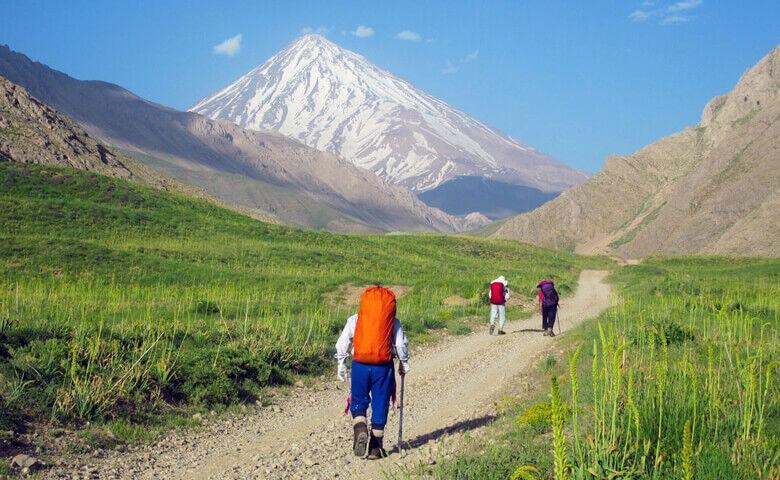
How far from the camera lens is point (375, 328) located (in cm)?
759

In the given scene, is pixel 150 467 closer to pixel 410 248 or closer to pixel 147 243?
pixel 147 243

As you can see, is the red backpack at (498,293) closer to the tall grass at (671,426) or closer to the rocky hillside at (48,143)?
the tall grass at (671,426)

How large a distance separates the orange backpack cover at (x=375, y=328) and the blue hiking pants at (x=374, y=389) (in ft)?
0.37

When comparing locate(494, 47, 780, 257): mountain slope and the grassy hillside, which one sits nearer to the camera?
the grassy hillside

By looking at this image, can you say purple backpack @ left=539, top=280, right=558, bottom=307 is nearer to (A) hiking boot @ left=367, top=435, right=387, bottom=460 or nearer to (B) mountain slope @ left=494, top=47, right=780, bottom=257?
(A) hiking boot @ left=367, top=435, right=387, bottom=460

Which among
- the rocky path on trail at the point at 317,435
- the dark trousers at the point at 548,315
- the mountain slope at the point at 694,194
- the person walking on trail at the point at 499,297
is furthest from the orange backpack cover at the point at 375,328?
the mountain slope at the point at 694,194

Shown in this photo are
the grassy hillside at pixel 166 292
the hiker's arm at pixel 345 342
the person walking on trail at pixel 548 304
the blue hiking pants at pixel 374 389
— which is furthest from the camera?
the person walking on trail at pixel 548 304

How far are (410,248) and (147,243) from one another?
2363 cm

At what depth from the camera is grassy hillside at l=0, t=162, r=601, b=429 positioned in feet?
30.9

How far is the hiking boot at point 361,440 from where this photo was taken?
7668 millimetres

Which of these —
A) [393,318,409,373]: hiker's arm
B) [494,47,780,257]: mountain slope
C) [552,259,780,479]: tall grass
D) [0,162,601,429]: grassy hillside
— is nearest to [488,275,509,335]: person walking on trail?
[0,162,601,429]: grassy hillside

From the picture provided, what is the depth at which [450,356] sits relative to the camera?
15.0 metres

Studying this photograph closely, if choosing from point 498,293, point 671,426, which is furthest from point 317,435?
point 498,293

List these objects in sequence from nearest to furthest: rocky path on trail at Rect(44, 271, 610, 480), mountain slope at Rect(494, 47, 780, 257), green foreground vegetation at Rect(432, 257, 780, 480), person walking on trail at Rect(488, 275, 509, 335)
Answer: green foreground vegetation at Rect(432, 257, 780, 480) → rocky path on trail at Rect(44, 271, 610, 480) → person walking on trail at Rect(488, 275, 509, 335) → mountain slope at Rect(494, 47, 780, 257)
